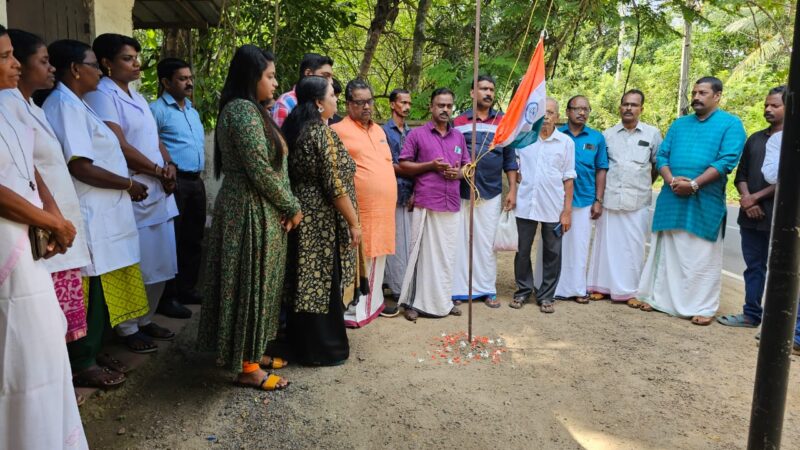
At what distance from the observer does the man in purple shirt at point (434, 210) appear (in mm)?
4461

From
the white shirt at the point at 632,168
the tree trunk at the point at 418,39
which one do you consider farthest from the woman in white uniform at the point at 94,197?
the tree trunk at the point at 418,39

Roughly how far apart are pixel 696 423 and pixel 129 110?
369cm

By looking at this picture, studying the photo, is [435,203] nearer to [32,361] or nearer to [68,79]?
[68,79]

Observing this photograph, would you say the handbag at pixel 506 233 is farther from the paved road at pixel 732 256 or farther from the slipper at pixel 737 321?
the paved road at pixel 732 256

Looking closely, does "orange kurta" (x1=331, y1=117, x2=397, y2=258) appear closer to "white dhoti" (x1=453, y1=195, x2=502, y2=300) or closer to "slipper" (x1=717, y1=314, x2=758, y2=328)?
"white dhoti" (x1=453, y1=195, x2=502, y2=300)

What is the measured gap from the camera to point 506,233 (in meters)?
4.92

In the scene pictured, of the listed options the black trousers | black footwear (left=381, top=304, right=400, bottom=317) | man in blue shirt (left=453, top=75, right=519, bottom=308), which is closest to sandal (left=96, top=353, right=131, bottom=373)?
the black trousers

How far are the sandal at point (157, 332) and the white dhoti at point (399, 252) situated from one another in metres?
1.97

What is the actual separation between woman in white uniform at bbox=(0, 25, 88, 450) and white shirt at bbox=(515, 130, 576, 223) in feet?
12.3

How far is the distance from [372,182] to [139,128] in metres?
1.57

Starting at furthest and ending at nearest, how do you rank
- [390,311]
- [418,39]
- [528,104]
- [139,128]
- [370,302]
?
1. [418,39]
2. [390,311]
3. [370,302]
4. [528,104]
5. [139,128]

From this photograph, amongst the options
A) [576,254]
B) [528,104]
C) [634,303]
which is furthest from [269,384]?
[634,303]

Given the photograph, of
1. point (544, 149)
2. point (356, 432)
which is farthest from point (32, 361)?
point (544, 149)

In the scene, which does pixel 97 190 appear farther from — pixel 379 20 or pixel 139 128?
pixel 379 20
